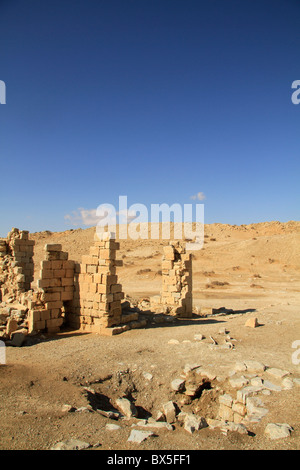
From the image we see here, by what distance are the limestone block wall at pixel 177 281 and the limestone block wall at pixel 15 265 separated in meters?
5.94

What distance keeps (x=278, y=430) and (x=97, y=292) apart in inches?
286

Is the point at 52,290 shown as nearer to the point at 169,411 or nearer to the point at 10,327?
the point at 10,327

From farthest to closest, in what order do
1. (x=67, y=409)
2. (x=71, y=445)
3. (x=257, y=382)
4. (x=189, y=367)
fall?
1. (x=189, y=367)
2. (x=257, y=382)
3. (x=67, y=409)
4. (x=71, y=445)

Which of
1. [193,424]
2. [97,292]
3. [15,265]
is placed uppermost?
[15,265]

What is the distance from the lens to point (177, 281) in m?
14.0

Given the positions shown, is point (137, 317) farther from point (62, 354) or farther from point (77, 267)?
point (62, 354)

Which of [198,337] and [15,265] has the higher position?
[15,265]

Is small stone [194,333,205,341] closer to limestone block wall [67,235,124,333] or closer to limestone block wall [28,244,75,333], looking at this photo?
limestone block wall [67,235,124,333]

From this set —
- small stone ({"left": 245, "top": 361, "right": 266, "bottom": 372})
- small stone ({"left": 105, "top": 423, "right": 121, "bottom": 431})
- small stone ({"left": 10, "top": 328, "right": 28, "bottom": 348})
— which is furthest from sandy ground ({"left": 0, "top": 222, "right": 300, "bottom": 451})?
small stone ({"left": 245, "top": 361, "right": 266, "bottom": 372})

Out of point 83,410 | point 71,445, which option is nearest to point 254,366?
point 83,410

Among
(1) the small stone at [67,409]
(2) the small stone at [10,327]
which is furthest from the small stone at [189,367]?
(2) the small stone at [10,327]

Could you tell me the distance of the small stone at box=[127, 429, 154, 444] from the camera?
418cm

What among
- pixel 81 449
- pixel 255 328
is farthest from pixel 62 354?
pixel 255 328
